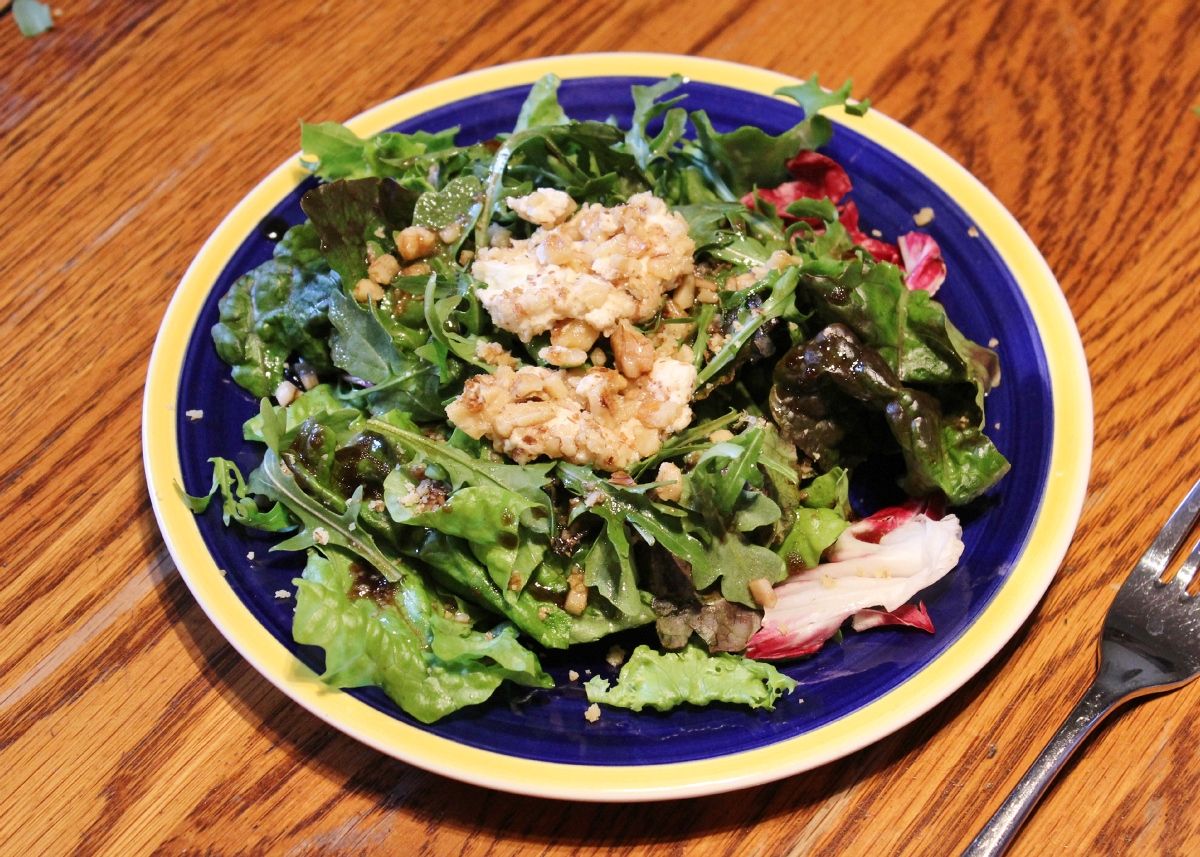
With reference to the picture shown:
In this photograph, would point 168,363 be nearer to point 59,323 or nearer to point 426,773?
point 59,323

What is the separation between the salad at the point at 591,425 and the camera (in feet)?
6.15

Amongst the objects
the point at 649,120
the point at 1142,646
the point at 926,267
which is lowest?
the point at 1142,646

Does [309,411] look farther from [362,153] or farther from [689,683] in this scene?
[689,683]

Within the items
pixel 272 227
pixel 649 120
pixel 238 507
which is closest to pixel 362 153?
pixel 272 227

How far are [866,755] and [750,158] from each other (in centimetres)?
138

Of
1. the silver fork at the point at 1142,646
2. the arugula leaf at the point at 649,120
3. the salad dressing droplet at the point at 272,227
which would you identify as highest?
the salad dressing droplet at the point at 272,227

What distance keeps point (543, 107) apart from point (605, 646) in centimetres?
131

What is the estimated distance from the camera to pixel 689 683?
187cm

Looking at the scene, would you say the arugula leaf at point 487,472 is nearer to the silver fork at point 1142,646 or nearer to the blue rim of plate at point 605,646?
the blue rim of plate at point 605,646

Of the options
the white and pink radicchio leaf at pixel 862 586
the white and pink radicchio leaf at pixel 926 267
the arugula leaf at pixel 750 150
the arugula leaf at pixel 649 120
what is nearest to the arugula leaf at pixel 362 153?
the arugula leaf at pixel 649 120

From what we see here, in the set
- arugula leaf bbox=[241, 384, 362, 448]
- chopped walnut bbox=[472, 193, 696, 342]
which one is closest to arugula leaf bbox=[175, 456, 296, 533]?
arugula leaf bbox=[241, 384, 362, 448]

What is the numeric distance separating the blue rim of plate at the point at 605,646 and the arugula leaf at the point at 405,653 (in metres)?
0.05

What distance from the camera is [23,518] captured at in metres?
2.30

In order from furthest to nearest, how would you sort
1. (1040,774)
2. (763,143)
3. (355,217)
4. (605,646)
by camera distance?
(763,143)
(355,217)
(605,646)
(1040,774)
